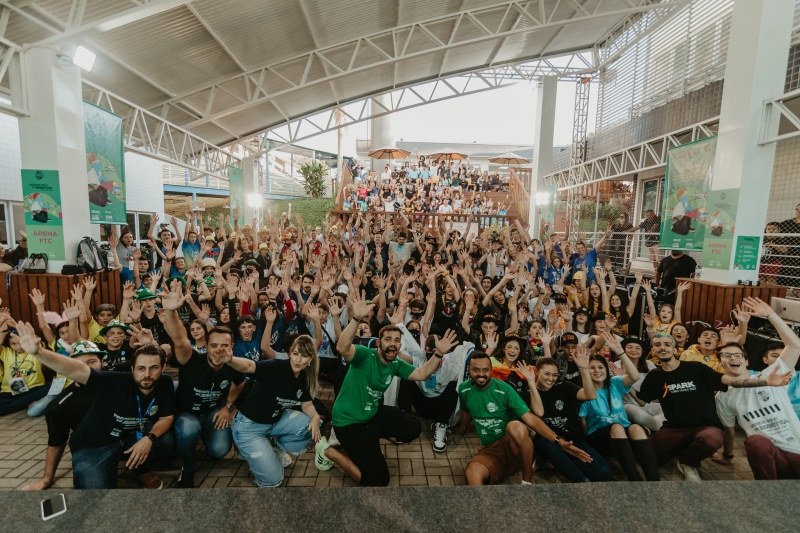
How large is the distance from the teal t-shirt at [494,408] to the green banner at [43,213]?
283 inches

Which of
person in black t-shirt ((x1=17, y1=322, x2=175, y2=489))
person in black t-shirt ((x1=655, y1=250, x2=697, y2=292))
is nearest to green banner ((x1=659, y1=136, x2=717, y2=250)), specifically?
person in black t-shirt ((x1=655, y1=250, x2=697, y2=292))

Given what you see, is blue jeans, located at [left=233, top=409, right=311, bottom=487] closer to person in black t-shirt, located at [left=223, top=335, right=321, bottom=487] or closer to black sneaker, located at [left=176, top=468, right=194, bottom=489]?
person in black t-shirt, located at [left=223, top=335, right=321, bottom=487]

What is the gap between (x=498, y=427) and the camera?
12.4ft

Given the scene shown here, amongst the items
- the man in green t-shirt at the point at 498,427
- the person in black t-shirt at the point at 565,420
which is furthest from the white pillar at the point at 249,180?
the person in black t-shirt at the point at 565,420

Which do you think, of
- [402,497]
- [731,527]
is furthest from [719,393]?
[402,497]

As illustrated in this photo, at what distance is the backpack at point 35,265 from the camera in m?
6.32

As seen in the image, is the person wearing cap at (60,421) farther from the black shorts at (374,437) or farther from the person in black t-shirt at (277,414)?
the black shorts at (374,437)

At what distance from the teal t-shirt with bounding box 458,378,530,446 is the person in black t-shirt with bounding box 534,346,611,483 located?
1.06ft

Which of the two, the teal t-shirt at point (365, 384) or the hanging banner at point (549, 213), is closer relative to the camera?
the teal t-shirt at point (365, 384)

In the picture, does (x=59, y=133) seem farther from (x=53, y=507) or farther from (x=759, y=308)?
(x=759, y=308)

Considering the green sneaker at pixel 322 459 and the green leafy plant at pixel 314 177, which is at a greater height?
the green leafy plant at pixel 314 177

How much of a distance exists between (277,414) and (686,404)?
162 inches

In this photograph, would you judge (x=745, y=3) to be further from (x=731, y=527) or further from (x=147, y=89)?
(x=147, y=89)

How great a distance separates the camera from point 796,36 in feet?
28.2
